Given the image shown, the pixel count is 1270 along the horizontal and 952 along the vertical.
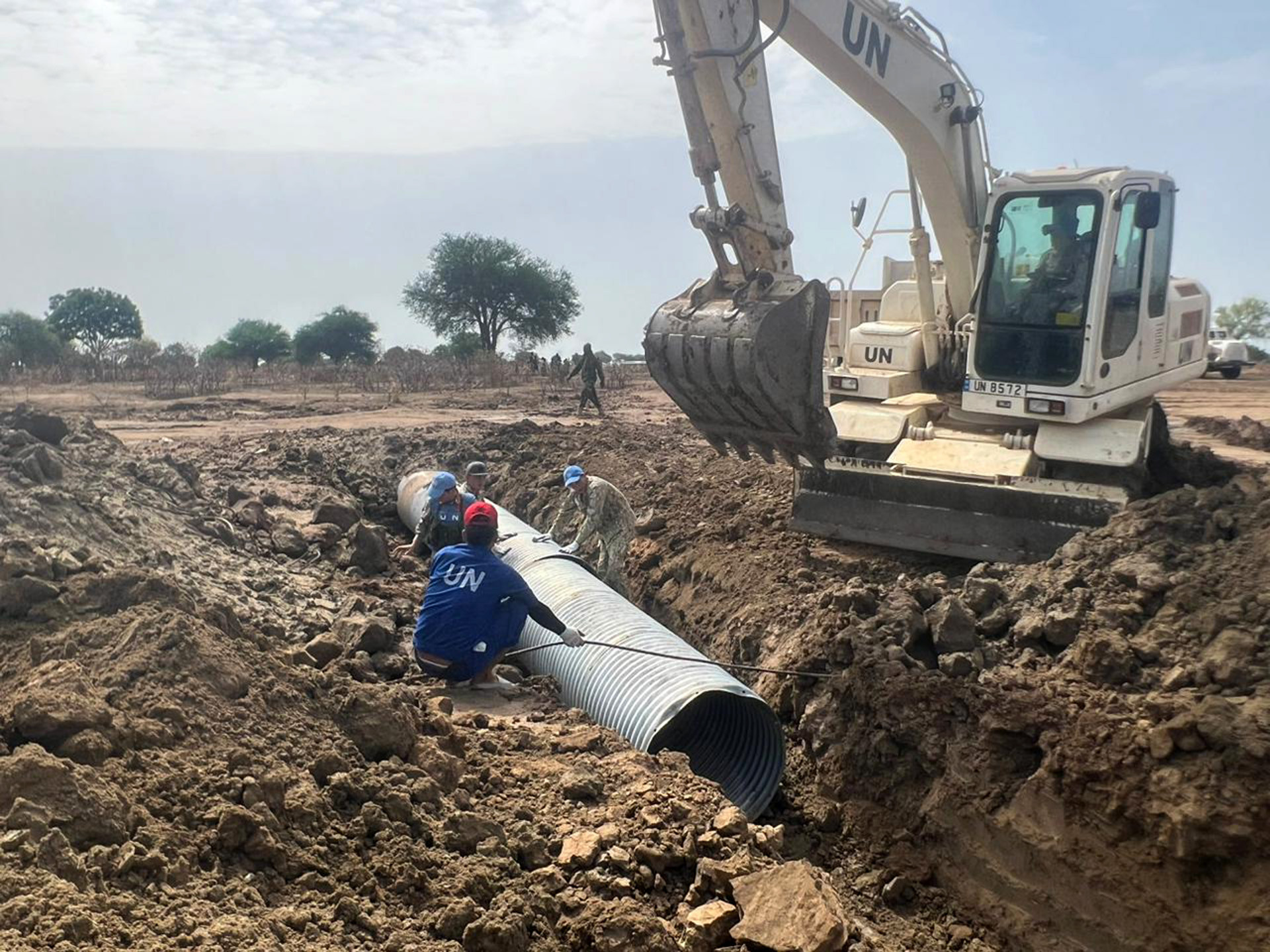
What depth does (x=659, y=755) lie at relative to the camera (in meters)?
5.15

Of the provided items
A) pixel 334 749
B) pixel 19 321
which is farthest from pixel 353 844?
pixel 19 321

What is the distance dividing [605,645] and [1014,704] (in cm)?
233

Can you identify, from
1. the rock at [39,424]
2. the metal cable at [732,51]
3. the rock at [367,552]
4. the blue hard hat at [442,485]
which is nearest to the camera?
the metal cable at [732,51]

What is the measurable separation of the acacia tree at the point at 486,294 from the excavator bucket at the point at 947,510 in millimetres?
39711

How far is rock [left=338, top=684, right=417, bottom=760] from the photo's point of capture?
449 cm

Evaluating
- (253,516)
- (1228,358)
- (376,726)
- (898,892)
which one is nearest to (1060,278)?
(898,892)

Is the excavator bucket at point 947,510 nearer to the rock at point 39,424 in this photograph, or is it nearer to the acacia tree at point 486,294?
the rock at point 39,424

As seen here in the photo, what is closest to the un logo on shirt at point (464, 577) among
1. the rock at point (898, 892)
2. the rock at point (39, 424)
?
the rock at point (898, 892)

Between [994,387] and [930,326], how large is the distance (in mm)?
1200

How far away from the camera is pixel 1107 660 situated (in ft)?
16.8

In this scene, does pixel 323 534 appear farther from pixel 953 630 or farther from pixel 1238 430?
pixel 1238 430

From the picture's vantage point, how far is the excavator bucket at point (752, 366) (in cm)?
615

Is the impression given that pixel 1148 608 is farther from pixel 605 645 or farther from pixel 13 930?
pixel 13 930

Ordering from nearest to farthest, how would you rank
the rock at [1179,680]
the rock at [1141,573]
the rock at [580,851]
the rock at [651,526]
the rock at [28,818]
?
the rock at [28,818] < the rock at [580,851] < the rock at [1179,680] < the rock at [1141,573] < the rock at [651,526]
